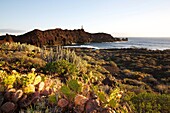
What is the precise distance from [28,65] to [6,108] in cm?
598

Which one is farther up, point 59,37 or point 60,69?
point 60,69

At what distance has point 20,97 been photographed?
5.11 meters

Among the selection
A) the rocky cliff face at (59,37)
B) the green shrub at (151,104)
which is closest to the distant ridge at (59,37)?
the rocky cliff face at (59,37)

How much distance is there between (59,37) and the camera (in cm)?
8319

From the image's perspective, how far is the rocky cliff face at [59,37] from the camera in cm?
6308

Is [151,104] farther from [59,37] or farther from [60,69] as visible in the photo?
[59,37]

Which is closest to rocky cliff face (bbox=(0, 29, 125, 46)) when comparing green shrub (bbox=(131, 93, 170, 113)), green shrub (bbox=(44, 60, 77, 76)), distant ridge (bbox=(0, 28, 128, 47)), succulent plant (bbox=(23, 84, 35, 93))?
distant ridge (bbox=(0, 28, 128, 47))

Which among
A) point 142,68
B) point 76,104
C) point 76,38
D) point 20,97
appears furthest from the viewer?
point 76,38

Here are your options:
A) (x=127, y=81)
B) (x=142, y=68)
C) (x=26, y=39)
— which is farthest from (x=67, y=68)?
(x=26, y=39)

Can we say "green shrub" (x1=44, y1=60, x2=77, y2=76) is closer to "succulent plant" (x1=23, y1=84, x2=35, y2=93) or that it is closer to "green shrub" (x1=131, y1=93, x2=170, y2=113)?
"green shrub" (x1=131, y1=93, x2=170, y2=113)

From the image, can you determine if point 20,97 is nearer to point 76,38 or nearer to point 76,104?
point 76,104

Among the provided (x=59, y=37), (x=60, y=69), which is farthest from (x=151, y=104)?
(x=59, y=37)

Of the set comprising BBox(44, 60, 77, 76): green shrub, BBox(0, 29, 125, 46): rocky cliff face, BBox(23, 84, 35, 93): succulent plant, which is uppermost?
BBox(23, 84, 35, 93): succulent plant

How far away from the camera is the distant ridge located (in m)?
63.1
